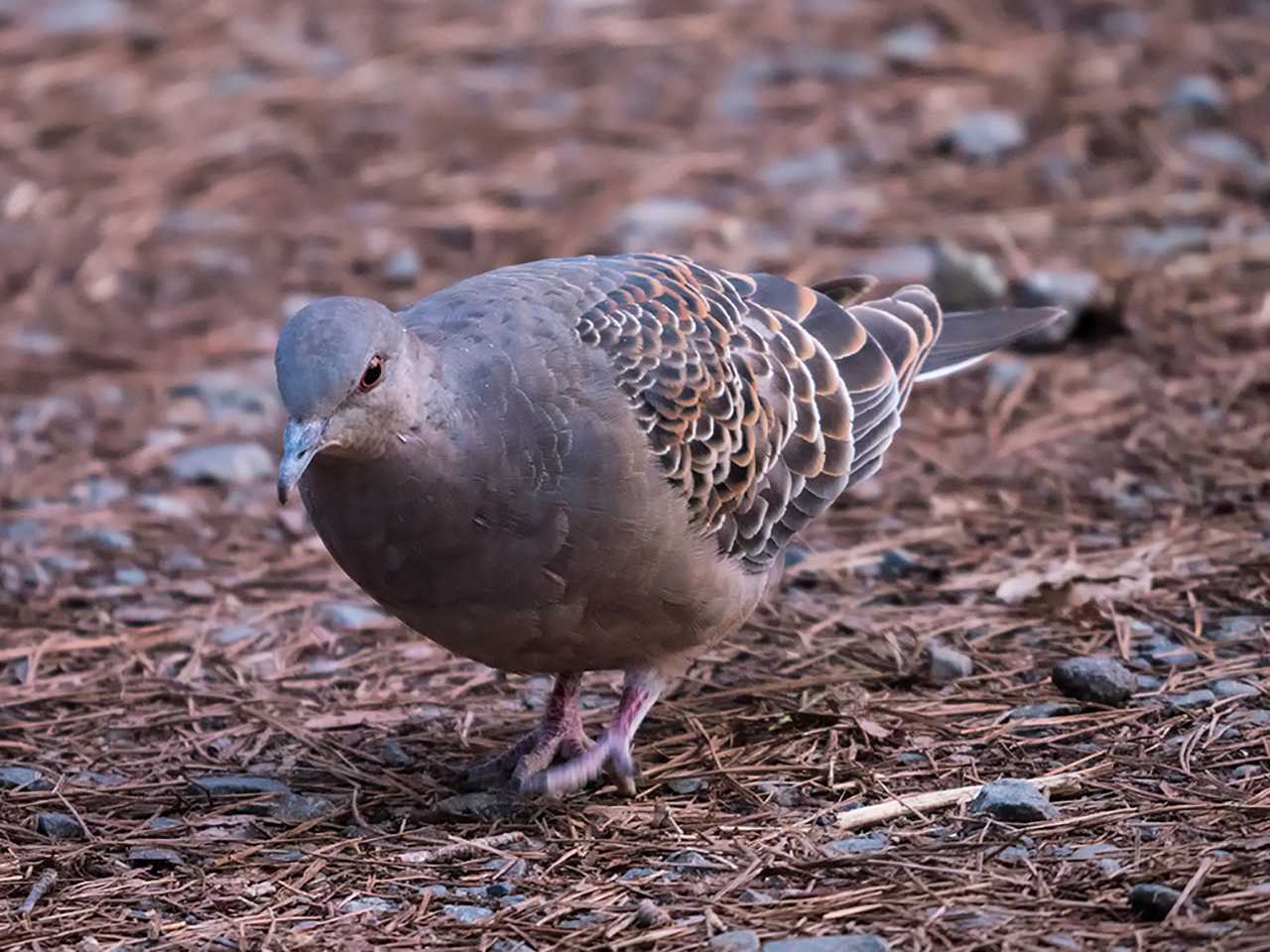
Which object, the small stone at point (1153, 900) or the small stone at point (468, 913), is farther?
the small stone at point (468, 913)

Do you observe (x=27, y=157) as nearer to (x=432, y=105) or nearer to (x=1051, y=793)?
(x=432, y=105)

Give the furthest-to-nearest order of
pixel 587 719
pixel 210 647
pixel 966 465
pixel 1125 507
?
pixel 966 465 → pixel 1125 507 → pixel 210 647 → pixel 587 719

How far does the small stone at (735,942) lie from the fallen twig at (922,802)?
0.67 metres

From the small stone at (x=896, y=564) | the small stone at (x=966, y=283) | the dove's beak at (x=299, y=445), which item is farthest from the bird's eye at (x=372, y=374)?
the small stone at (x=966, y=283)

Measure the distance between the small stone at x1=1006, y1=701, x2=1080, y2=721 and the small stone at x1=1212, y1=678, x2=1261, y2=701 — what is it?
14.0 inches

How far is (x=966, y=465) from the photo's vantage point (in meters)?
6.77

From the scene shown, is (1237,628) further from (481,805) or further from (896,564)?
(481,805)

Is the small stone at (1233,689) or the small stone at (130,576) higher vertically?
the small stone at (130,576)

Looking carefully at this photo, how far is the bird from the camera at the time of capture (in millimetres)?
4098

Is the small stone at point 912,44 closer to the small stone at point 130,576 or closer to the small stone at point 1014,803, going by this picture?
the small stone at point 130,576

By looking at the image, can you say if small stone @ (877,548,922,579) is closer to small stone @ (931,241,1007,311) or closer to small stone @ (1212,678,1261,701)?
small stone @ (1212,678,1261,701)

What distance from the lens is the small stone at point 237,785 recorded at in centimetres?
460

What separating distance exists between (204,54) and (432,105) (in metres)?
1.42

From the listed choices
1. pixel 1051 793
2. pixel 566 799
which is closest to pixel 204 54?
pixel 566 799
